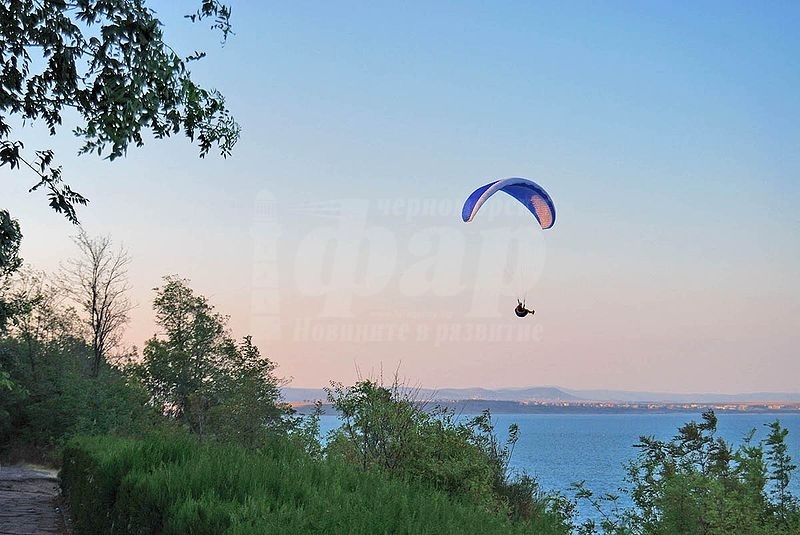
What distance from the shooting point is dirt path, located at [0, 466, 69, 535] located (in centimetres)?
1194

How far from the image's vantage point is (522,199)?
21125 millimetres

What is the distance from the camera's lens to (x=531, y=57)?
2342 centimetres

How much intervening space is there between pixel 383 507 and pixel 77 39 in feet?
20.3

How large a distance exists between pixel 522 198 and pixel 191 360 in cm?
2388

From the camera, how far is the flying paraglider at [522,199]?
18641 mm

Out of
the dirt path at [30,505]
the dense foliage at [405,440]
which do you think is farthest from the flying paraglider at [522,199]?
the dirt path at [30,505]

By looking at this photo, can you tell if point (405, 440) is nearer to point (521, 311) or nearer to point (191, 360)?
point (521, 311)

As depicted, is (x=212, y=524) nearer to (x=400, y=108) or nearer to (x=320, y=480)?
(x=320, y=480)

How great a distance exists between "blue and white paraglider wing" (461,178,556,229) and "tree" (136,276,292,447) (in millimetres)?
18199

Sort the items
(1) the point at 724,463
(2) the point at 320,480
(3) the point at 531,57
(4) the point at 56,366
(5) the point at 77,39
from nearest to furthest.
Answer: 1. (2) the point at 320,480
2. (5) the point at 77,39
3. (1) the point at 724,463
4. (3) the point at 531,57
5. (4) the point at 56,366

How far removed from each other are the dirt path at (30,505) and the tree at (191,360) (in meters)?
15.0

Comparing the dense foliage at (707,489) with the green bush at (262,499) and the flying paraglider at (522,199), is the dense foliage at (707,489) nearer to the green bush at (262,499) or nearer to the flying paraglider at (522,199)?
the green bush at (262,499)

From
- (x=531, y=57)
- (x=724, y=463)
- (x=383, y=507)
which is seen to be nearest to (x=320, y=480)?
(x=383, y=507)

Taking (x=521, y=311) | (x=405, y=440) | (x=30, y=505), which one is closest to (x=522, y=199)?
(x=521, y=311)
